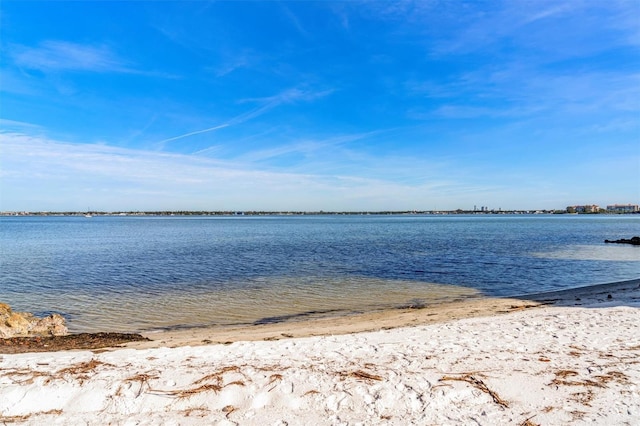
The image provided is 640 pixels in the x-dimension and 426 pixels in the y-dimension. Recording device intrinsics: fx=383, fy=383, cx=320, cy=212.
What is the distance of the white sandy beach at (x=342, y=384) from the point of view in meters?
5.50

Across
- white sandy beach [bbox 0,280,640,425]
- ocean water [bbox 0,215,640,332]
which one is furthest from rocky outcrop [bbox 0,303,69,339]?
white sandy beach [bbox 0,280,640,425]

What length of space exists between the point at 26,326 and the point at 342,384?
11.5 metres

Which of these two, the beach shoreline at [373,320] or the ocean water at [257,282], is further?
the ocean water at [257,282]

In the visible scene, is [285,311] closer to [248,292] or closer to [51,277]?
[248,292]

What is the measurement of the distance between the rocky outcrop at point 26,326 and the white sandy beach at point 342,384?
15.3 feet

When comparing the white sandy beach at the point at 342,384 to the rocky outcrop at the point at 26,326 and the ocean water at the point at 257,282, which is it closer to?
the rocky outcrop at the point at 26,326

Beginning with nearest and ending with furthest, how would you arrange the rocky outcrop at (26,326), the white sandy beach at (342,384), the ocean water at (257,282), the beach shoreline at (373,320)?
the white sandy beach at (342,384), the beach shoreline at (373,320), the rocky outcrop at (26,326), the ocean water at (257,282)

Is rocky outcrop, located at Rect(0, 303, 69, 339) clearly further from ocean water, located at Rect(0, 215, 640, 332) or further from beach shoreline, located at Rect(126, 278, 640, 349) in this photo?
beach shoreline, located at Rect(126, 278, 640, 349)

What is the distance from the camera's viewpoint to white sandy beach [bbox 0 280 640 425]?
5.50 meters

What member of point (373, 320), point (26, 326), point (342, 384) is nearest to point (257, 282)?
point (373, 320)

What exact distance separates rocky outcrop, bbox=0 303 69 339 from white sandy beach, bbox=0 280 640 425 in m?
4.65

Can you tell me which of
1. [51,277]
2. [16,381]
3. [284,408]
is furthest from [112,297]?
[284,408]

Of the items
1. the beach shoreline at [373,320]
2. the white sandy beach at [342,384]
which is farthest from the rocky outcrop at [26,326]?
the white sandy beach at [342,384]

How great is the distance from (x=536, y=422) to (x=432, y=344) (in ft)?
11.2
